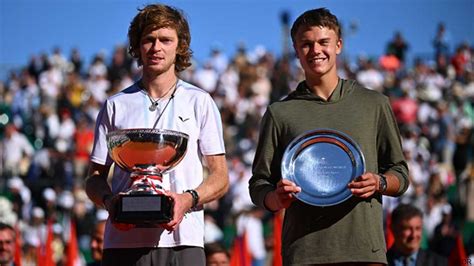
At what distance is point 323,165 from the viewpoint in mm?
5223

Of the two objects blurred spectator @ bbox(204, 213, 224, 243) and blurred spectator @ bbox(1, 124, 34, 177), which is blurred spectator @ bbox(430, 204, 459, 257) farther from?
blurred spectator @ bbox(1, 124, 34, 177)

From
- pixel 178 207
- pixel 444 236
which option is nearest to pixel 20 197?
pixel 444 236

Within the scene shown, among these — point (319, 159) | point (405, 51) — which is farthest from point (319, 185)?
point (405, 51)

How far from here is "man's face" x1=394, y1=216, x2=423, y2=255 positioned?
8.14m

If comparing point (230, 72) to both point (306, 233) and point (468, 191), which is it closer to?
point (468, 191)

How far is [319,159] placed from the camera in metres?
5.24

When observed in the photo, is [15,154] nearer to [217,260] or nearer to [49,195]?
[49,195]

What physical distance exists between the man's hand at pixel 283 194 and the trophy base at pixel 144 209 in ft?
1.52

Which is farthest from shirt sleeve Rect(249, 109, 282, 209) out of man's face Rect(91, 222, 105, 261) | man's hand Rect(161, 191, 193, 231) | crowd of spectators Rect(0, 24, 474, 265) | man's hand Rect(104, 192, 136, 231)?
crowd of spectators Rect(0, 24, 474, 265)

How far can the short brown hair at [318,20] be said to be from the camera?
5.37 m

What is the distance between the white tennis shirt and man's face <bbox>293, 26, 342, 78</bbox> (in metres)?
0.49

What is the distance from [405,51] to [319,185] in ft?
78.6

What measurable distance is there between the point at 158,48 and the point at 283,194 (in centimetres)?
90

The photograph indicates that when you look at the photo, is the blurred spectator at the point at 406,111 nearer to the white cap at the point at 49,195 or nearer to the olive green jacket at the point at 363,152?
the white cap at the point at 49,195
